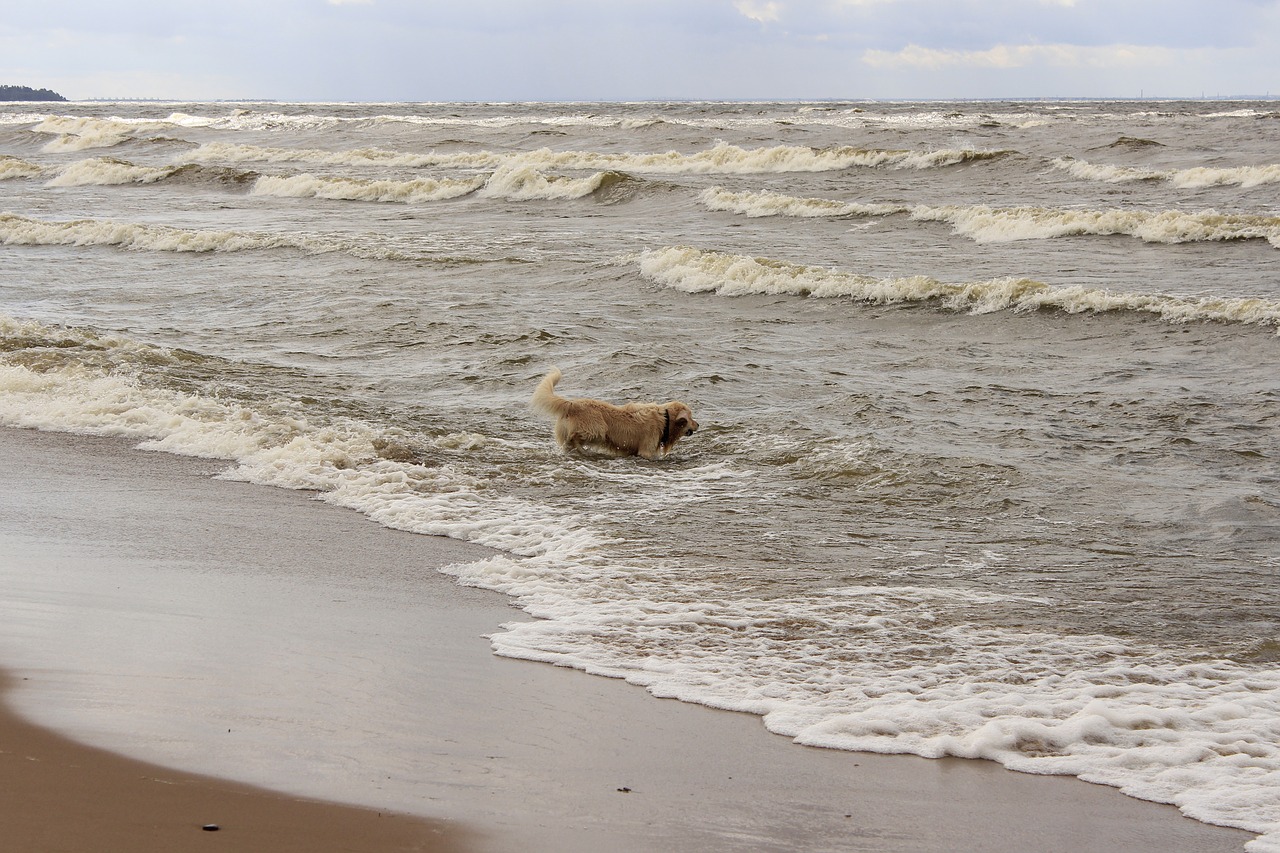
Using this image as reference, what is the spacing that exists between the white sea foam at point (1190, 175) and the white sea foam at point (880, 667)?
2128cm

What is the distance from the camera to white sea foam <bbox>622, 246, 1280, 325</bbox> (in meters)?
12.3

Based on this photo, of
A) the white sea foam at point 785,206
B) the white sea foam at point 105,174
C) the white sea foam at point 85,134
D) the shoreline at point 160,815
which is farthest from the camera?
the white sea foam at point 85,134

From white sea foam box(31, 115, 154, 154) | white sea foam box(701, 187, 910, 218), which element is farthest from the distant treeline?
white sea foam box(701, 187, 910, 218)

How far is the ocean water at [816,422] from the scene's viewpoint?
4.34 meters

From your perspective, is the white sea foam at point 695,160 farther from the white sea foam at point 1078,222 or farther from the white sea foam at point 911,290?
the white sea foam at point 911,290

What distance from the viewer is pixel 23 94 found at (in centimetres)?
15462

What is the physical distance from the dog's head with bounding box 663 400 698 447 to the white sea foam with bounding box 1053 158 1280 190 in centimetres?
1956

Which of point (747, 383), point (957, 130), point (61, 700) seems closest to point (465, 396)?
point (747, 383)

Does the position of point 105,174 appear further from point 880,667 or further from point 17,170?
point 880,667

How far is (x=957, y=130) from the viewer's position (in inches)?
1640

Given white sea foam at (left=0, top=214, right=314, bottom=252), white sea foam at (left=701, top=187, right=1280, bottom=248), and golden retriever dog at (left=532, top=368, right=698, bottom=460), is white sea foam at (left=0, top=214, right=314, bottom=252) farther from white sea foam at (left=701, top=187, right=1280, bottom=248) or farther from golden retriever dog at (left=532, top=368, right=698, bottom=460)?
golden retriever dog at (left=532, top=368, right=698, bottom=460)

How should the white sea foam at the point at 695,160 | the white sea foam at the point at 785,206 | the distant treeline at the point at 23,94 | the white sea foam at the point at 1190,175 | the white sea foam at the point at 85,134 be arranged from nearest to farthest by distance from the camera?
the white sea foam at the point at 785,206 → the white sea foam at the point at 1190,175 → the white sea foam at the point at 695,160 → the white sea foam at the point at 85,134 → the distant treeline at the point at 23,94

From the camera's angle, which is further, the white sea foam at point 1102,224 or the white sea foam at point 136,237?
the white sea foam at point 136,237

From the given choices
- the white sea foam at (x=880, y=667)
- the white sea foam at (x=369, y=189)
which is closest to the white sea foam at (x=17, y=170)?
the white sea foam at (x=369, y=189)
